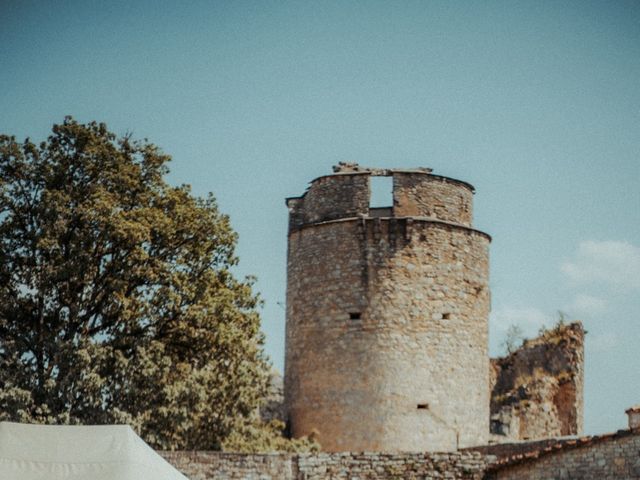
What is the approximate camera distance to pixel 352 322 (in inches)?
1000

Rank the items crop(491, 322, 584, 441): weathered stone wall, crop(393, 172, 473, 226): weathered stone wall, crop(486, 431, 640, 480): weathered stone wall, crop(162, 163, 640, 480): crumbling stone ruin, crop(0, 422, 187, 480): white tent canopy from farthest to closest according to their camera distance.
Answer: crop(491, 322, 584, 441): weathered stone wall, crop(393, 172, 473, 226): weathered stone wall, crop(162, 163, 640, 480): crumbling stone ruin, crop(486, 431, 640, 480): weathered stone wall, crop(0, 422, 187, 480): white tent canopy

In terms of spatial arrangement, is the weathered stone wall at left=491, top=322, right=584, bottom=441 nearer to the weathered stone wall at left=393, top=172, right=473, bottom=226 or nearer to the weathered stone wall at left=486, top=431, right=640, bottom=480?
the weathered stone wall at left=393, top=172, right=473, bottom=226

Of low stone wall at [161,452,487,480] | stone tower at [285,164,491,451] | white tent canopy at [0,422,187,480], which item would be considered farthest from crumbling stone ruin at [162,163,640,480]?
white tent canopy at [0,422,187,480]

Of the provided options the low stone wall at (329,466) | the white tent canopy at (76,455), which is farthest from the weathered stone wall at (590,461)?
the white tent canopy at (76,455)

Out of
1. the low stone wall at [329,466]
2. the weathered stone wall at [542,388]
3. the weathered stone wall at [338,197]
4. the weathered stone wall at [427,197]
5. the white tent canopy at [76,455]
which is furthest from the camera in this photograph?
the weathered stone wall at [542,388]

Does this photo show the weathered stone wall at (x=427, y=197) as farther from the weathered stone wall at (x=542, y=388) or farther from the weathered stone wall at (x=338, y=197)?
the weathered stone wall at (x=542, y=388)

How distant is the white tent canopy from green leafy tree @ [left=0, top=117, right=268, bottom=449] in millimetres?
7416

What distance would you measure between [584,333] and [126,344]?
1397cm

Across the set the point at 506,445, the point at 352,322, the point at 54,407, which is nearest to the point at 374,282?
the point at 352,322

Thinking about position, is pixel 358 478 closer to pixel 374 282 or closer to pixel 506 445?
pixel 506 445

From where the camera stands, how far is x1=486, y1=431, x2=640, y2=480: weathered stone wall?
57.7 feet

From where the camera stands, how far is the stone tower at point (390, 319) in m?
25.0

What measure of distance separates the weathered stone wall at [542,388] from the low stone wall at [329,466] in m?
8.58

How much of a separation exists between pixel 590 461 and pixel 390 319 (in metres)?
7.91
